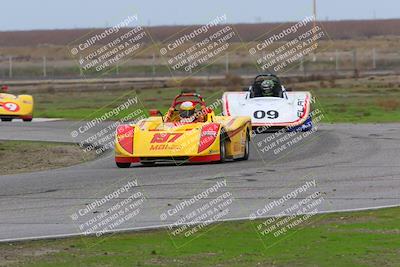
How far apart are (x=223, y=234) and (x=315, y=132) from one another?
53.6 feet

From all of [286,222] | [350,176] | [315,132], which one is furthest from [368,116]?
[286,222]

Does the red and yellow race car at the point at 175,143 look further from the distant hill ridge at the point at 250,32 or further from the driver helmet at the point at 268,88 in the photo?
the distant hill ridge at the point at 250,32

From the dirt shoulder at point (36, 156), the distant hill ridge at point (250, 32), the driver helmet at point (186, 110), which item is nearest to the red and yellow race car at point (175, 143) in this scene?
the driver helmet at point (186, 110)

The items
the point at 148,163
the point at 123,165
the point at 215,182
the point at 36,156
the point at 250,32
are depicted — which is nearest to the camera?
the point at 215,182

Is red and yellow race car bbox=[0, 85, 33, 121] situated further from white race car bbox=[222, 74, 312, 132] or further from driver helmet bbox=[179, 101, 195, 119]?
driver helmet bbox=[179, 101, 195, 119]

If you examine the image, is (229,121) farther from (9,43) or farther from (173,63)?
(9,43)

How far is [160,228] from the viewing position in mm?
13531

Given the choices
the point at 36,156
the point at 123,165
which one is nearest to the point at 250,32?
the point at 36,156

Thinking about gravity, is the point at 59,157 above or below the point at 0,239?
below

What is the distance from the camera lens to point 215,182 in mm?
17859

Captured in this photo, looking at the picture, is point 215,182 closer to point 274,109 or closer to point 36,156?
point 36,156

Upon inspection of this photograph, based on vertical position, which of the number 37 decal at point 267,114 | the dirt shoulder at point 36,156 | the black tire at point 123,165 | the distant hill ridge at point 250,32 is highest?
the black tire at point 123,165

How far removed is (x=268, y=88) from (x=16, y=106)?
9118mm

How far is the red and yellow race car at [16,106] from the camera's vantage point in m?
→ 35.7
